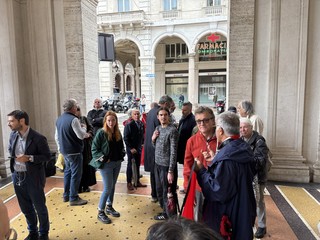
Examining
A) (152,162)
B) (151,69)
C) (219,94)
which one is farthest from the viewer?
(219,94)

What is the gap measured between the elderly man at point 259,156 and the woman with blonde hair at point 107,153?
5.71 ft

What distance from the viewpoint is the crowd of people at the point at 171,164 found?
5.93 ft

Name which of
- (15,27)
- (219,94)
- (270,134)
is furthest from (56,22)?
(219,94)

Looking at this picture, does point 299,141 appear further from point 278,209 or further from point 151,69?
point 151,69

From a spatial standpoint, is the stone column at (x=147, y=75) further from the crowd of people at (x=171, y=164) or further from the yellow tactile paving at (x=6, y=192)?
the yellow tactile paving at (x=6, y=192)

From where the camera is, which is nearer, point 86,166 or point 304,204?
point 304,204

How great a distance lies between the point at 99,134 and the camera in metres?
3.47

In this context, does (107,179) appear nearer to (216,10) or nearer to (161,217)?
(161,217)

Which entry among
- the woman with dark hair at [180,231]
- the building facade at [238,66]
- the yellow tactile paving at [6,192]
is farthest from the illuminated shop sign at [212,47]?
the woman with dark hair at [180,231]

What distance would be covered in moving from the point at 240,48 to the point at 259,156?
3.10 metres

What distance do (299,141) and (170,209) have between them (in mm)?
3265

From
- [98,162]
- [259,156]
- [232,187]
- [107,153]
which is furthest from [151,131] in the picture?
[232,187]

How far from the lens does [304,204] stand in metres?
4.02

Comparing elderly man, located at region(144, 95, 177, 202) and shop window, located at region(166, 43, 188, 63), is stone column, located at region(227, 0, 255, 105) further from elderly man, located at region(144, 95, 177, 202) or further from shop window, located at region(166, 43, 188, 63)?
shop window, located at region(166, 43, 188, 63)
